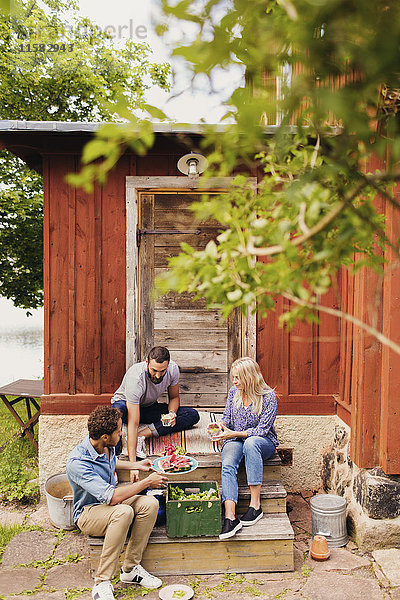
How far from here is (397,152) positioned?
3.61 feet

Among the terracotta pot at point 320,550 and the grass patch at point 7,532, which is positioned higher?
the terracotta pot at point 320,550

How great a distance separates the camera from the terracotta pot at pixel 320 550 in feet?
14.4

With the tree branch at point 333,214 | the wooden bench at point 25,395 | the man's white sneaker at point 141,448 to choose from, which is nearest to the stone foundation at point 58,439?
the man's white sneaker at point 141,448

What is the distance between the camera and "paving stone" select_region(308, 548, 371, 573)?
4.30 metres

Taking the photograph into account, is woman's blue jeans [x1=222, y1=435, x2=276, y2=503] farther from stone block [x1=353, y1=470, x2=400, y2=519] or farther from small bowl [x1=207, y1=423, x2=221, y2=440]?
stone block [x1=353, y1=470, x2=400, y2=519]

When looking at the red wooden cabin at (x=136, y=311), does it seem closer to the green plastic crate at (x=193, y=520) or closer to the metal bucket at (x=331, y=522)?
the metal bucket at (x=331, y=522)

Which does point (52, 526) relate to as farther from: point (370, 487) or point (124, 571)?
point (370, 487)

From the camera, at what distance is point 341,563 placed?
14.4ft

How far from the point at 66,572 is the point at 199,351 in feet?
8.15

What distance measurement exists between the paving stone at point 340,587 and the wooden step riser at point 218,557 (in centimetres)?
25

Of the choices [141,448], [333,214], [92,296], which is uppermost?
[333,214]

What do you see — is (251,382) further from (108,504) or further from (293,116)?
(293,116)

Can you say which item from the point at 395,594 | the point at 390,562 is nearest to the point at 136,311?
the point at 390,562

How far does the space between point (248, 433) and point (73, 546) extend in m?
1.71
